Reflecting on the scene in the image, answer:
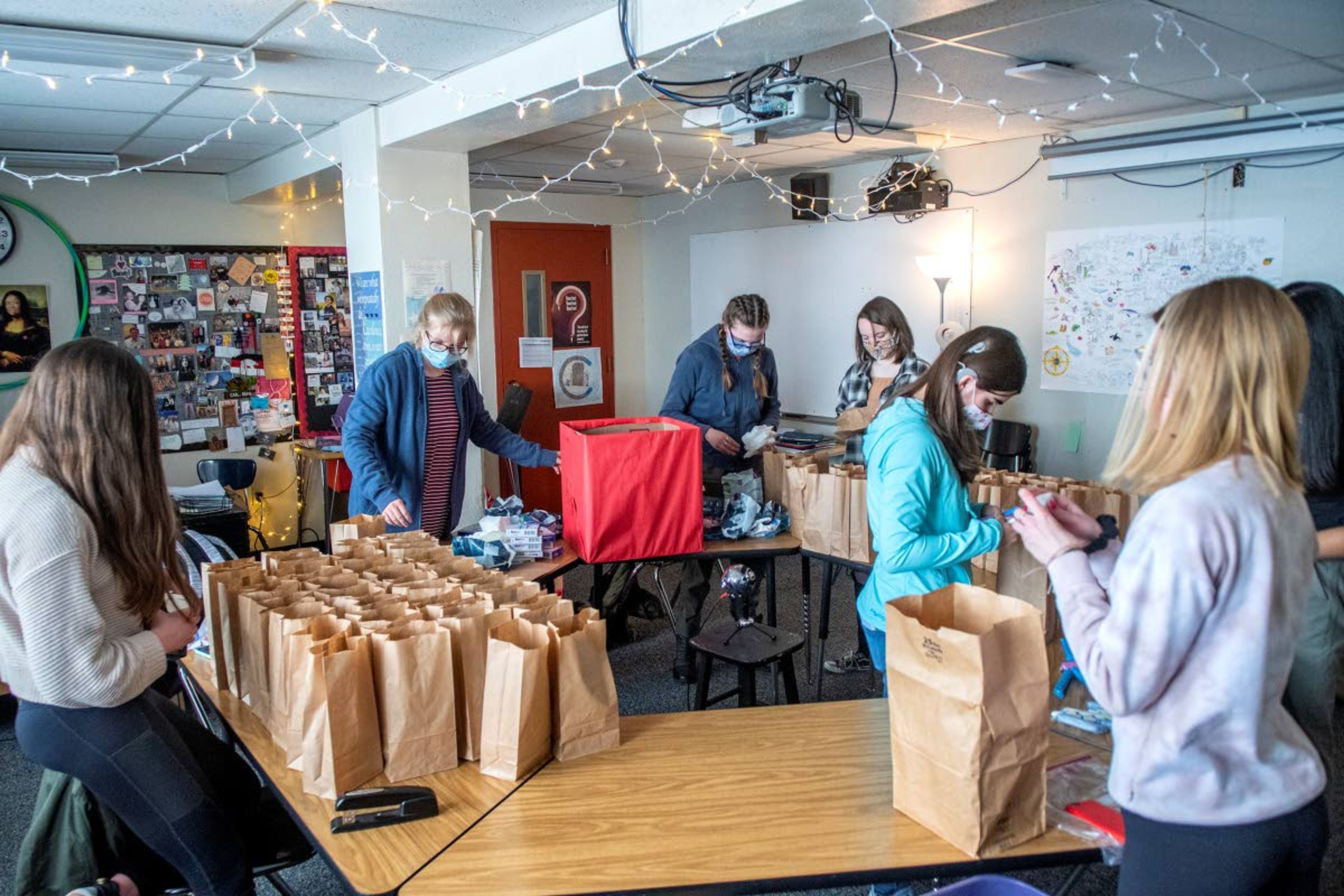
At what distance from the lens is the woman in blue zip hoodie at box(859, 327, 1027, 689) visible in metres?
2.22

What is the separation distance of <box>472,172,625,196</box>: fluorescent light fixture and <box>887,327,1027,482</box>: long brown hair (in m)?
4.38

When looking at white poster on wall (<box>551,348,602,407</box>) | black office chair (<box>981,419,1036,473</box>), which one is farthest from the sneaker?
white poster on wall (<box>551,348,602,407</box>)

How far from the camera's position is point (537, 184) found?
6.91 metres

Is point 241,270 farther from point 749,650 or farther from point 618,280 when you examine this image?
point 749,650

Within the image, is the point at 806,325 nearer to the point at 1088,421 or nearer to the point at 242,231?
the point at 1088,421

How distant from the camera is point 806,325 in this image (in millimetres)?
6578

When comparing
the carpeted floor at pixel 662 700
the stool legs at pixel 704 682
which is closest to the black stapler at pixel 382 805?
the carpeted floor at pixel 662 700

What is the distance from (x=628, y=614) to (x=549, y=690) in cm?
319

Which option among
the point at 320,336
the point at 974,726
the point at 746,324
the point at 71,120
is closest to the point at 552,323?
the point at 320,336

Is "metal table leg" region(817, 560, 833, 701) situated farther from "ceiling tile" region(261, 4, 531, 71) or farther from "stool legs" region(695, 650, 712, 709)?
"ceiling tile" region(261, 4, 531, 71)

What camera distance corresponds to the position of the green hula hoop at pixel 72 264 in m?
5.48

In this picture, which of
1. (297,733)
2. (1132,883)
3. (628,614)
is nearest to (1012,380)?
(1132,883)

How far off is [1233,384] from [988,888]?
93 cm

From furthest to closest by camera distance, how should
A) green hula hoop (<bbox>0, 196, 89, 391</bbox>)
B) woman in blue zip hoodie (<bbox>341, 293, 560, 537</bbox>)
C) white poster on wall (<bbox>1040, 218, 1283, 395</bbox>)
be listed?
green hula hoop (<bbox>0, 196, 89, 391</bbox>) < white poster on wall (<bbox>1040, 218, 1283, 395</bbox>) < woman in blue zip hoodie (<bbox>341, 293, 560, 537</bbox>)
